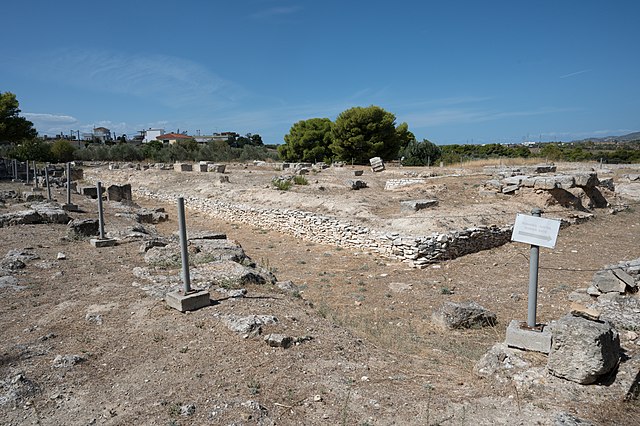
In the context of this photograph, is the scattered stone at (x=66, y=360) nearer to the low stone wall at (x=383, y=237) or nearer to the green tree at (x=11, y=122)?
the low stone wall at (x=383, y=237)

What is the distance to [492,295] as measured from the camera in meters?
8.76

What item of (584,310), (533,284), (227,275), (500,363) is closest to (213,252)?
(227,275)

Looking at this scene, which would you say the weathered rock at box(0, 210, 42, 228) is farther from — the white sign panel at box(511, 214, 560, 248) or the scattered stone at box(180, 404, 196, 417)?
the white sign panel at box(511, 214, 560, 248)

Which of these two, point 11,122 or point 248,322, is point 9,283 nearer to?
point 248,322

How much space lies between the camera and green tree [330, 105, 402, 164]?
1575 inches

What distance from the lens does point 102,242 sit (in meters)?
9.97

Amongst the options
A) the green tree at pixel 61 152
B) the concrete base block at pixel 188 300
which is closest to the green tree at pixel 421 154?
the concrete base block at pixel 188 300

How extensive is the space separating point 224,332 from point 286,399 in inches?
63.1

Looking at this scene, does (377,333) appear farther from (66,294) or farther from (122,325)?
(66,294)

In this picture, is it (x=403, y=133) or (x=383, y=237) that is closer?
(x=383, y=237)

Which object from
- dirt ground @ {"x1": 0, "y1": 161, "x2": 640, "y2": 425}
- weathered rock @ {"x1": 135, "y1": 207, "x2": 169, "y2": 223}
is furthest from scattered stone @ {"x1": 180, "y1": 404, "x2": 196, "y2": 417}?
weathered rock @ {"x1": 135, "y1": 207, "x2": 169, "y2": 223}

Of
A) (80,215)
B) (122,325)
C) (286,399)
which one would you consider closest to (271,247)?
(80,215)

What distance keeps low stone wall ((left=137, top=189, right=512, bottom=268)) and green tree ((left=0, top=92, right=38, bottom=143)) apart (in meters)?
30.8

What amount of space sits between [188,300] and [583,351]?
15.8ft
